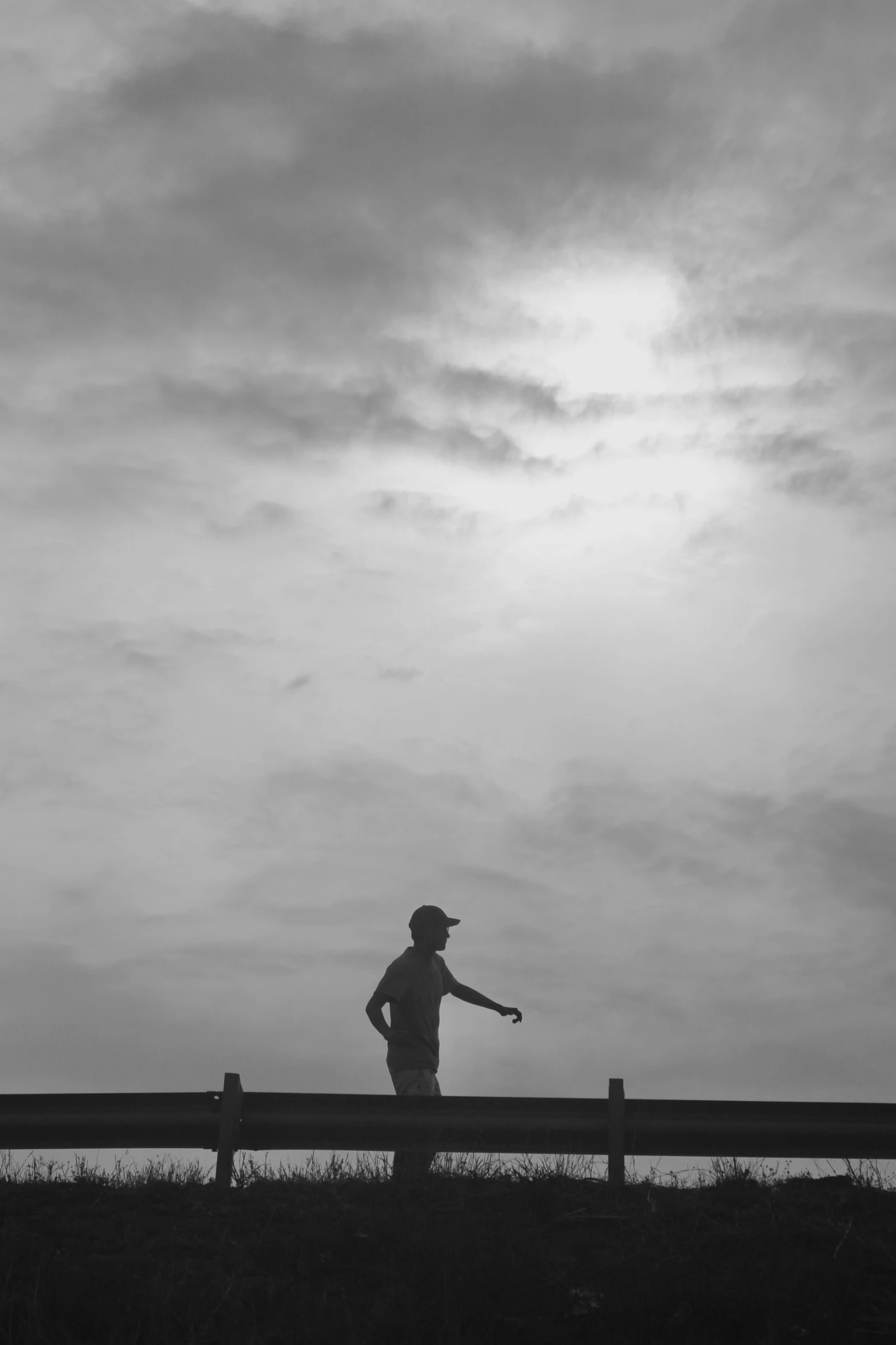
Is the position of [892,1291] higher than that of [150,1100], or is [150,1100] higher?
[150,1100]

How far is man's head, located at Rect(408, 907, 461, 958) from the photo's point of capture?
449 inches

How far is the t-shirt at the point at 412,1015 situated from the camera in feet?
36.7

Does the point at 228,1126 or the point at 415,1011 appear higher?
the point at 415,1011

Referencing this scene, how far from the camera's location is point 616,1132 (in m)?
9.83

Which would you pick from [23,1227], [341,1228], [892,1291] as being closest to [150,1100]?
[23,1227]

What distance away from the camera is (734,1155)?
32.5 feet

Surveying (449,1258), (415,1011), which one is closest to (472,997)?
(415,1011)

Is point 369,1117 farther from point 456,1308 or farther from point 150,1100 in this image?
A: point 456,1308

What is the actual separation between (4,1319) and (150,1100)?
2633 millimetres

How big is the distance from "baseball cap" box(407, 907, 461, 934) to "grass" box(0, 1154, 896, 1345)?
6.86ft

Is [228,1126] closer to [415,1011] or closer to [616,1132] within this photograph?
[415,1011]

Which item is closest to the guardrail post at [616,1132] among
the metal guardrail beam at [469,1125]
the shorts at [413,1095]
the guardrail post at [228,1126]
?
the metal guardrail beam at [469,1125]

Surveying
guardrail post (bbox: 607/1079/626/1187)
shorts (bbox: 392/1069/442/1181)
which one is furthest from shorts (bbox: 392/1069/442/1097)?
guardrail post (bbox: 607/1079/626/1187)

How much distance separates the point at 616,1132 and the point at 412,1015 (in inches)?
78.8
